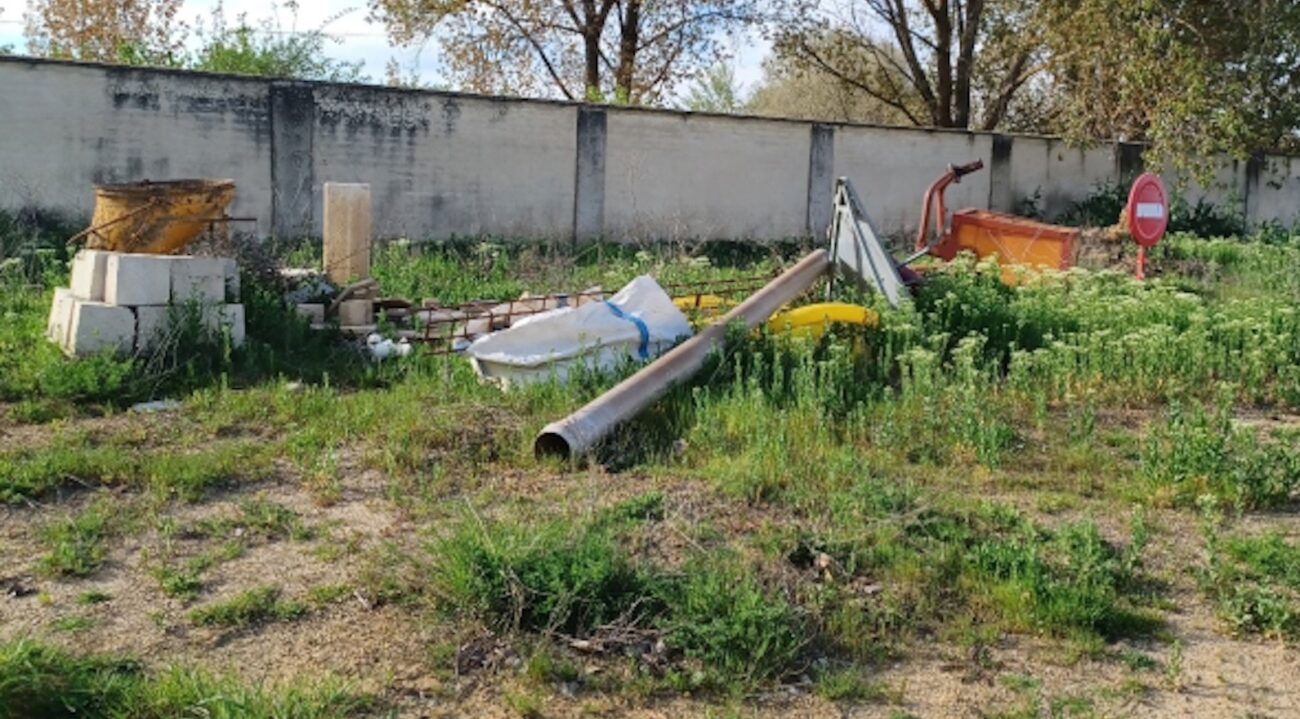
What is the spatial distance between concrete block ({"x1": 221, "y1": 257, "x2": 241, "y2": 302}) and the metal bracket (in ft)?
14.1

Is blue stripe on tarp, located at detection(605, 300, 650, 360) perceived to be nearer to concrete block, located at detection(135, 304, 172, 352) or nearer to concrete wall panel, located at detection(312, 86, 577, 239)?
concrete block, located at detection(135, 304, 172, 352)

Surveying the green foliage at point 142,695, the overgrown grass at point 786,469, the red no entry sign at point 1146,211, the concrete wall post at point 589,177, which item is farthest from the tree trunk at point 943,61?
the green foliage at point 142,695

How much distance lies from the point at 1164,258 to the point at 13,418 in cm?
1283

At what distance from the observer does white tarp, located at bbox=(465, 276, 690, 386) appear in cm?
732

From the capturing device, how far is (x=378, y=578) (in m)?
4.45

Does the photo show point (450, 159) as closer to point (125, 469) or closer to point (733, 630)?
point (125, 469)

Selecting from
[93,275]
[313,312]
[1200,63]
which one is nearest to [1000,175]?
[1200,63]

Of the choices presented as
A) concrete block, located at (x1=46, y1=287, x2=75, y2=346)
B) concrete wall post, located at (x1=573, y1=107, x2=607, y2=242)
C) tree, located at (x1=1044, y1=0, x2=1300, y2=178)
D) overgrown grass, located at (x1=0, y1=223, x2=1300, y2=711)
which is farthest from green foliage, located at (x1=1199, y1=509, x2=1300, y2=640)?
tree, located at (x1=1044, y1=0, x2=1300, y2=178)

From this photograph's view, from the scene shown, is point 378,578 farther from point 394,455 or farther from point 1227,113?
point 1227,113

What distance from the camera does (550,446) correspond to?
6.08 metres

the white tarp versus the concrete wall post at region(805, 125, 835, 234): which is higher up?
the concrete wall post at region(805, 125, 835, 234)

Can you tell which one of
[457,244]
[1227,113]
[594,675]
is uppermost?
[1227,113]

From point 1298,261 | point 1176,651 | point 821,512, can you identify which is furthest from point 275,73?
point 1176,651

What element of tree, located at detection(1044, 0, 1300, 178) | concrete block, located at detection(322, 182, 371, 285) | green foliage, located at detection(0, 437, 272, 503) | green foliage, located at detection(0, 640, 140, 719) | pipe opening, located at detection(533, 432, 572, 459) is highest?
tree, located at detection(1044, 0, 1300, 178)
